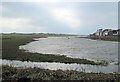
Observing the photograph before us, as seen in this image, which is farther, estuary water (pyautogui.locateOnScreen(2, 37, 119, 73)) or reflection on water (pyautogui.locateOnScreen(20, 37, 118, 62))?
reflection on water (pyautogui.locateOnScreen(20, 37, 118, 62))

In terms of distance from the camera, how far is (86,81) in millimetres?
9953

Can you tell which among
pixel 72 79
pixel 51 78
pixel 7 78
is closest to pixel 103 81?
pixel 72 79

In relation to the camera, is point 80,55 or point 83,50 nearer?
point 80,55

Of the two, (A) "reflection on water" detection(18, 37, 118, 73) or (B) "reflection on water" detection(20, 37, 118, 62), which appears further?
(B) "reflection on water" detection(20, 37, 118, 62)

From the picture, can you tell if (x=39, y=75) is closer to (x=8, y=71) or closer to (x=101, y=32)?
(x=8, y=71)

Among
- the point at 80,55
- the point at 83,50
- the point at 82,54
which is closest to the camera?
the point at 80,55

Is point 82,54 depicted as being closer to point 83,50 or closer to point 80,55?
point 80,55

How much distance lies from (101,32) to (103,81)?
125 metres

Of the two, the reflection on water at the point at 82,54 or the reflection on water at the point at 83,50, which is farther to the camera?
the reflection on water at the point at 83,50

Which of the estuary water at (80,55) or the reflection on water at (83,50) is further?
the reflection on water at (83,50)

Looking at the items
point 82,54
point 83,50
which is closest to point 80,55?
point 82,54

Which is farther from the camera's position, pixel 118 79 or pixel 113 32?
pixel 113 32

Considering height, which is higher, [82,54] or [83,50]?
[82,54]

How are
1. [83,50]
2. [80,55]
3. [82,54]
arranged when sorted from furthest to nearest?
[83,50], [82,54], [80,55]
